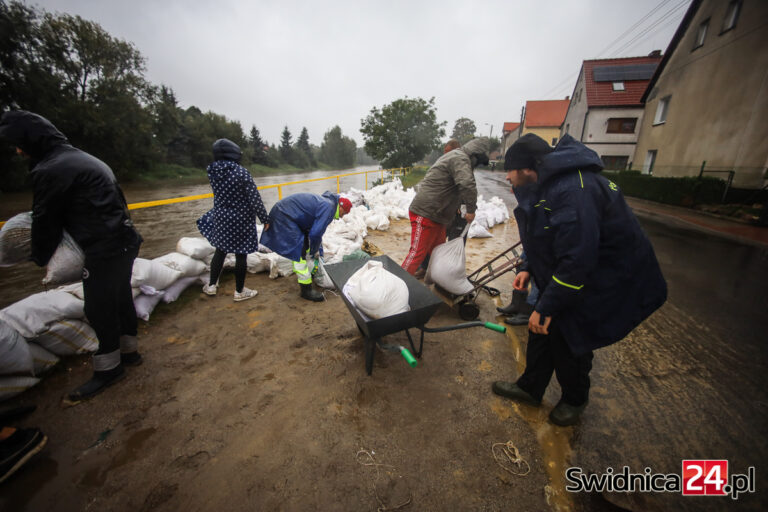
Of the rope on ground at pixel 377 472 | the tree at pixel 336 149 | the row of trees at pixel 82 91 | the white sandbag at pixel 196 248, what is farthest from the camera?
the tree at pixel 336 149

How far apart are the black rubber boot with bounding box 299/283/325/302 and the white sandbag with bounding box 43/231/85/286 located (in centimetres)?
180

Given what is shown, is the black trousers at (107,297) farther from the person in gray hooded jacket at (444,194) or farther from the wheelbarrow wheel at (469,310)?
the wheelbarrow wheel at (469,310)

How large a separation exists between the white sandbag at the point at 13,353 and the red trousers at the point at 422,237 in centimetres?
304

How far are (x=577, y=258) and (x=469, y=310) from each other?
1658 mm

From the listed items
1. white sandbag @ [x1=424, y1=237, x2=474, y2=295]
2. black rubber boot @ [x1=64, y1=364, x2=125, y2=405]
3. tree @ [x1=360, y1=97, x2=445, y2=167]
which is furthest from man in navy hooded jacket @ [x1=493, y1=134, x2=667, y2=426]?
tree @ [x1=360, y1=97, x2=445, y2=167]

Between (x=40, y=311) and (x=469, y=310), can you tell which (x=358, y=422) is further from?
(x=40, y=311)

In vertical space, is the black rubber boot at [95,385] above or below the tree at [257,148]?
below

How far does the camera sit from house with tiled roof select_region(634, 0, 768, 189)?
8.76 m

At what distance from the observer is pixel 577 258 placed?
1347 mm

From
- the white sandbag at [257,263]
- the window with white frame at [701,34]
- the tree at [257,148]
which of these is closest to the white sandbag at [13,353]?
the white sandbag at [257,263]

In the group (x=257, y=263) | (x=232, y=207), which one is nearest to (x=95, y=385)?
(x=232, y=207)

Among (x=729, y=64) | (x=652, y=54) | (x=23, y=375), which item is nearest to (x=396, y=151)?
(x=729, y=64)

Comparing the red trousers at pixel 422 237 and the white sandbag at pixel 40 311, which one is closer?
the white sandbag at pixel 40 311

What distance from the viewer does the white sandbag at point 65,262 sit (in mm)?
1751
